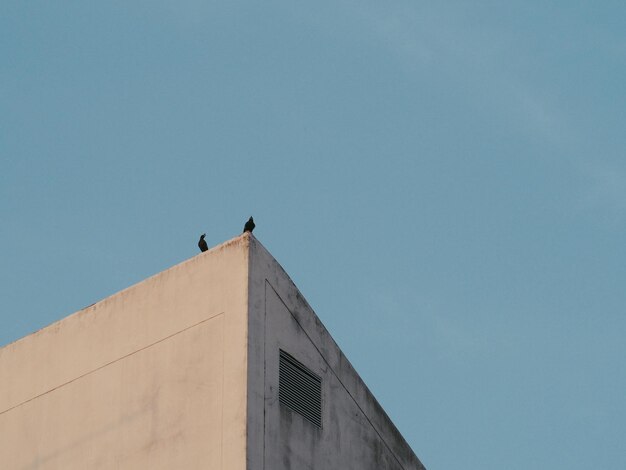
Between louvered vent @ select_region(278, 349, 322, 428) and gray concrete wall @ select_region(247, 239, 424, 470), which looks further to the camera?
louvered vent @ select_region(278, 349, 322, 428)

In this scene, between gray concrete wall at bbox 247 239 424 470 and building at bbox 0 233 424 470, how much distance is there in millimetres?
25

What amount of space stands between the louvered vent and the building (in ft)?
0.08

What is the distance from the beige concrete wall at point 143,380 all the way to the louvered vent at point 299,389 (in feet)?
3.99

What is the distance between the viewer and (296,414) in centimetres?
2453

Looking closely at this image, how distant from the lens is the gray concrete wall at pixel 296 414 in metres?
23.6

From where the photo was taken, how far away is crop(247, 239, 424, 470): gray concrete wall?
2364 cm

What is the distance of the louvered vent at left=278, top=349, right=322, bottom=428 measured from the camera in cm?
2442

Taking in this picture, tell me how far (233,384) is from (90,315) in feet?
13.9

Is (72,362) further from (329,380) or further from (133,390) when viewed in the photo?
(329,380)

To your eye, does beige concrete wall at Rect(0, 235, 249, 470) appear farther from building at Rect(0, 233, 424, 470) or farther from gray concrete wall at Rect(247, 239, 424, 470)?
gray concrete wall at Rect(247, 239, 424, 470)

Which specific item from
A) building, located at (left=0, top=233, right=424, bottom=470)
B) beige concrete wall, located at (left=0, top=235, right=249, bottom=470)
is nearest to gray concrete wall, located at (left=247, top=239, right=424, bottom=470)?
building, located at (left=0, top=233, right=424, bottom=470)

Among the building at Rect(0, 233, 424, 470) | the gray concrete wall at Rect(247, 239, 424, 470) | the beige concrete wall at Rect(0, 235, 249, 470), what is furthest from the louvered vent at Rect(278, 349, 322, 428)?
the beige concrete wall at Rect(0, 235, 249, 470)

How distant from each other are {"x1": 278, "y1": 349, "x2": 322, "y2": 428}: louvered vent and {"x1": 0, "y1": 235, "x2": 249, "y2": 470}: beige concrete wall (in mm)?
1217

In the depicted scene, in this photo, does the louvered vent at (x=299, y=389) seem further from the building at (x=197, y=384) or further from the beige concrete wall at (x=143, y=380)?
the beige concrete wall at (x=143, y=380)
